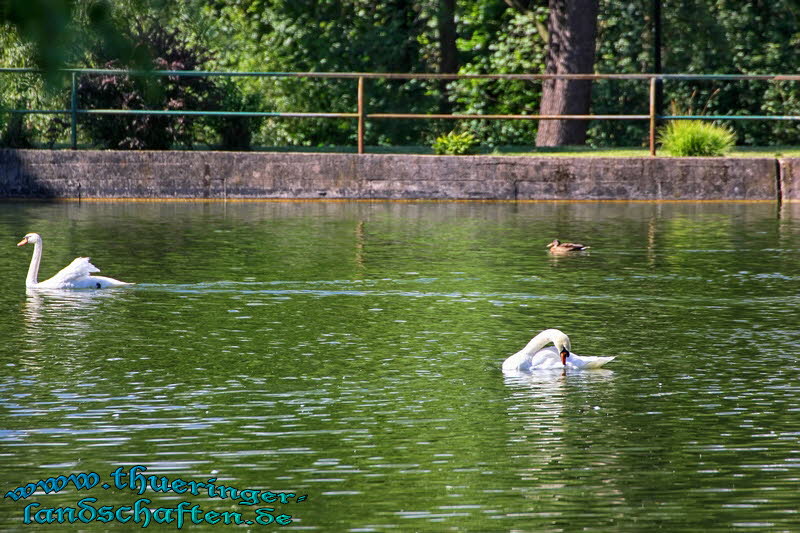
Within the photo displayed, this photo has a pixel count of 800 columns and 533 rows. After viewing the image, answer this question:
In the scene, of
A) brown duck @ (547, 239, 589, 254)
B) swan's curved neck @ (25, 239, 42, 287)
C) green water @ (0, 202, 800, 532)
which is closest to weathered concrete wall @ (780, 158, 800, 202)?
green water @ (0, 202, 800, 532)

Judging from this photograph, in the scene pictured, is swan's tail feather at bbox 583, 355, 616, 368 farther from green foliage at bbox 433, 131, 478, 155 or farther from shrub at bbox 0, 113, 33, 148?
shrub at bbox 0, 113, 33, 148

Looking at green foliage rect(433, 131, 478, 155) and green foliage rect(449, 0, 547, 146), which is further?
green foliage rect(449, 0, 547, 146)

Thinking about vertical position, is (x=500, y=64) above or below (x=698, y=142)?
above

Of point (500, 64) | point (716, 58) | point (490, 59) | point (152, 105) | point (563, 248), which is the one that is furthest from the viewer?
point (490, 59)

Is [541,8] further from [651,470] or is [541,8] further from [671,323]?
[651,470]

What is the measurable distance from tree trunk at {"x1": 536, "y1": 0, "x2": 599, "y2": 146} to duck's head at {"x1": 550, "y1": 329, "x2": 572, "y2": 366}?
19897mm

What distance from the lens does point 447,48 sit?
3694 centimetres

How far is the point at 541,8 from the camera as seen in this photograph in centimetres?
3519

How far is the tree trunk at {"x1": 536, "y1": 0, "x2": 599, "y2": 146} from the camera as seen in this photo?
30.6 metres

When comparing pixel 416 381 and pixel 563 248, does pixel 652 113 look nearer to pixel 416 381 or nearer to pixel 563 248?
pixel 563 248

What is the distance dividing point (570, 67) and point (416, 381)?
20.9 metres

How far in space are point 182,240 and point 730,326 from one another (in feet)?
27.6

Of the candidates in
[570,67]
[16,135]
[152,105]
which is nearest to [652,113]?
[570,67]

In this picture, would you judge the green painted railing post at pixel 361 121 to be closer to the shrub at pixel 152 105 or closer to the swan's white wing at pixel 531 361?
the shrub at pixel 152 105
